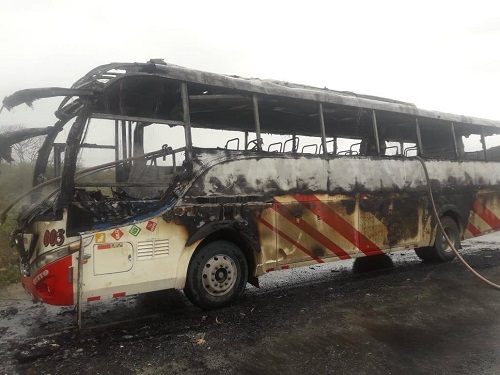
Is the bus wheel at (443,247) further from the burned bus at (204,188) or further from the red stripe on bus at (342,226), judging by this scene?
the red stripe on bus at (342,226)

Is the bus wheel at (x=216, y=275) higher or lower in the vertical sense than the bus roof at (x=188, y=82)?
lower

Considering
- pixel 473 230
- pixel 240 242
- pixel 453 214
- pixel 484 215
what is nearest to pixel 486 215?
pixel 484 215

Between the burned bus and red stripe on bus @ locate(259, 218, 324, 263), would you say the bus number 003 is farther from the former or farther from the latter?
red stripe on bus @ locate(259, 218, 324, 263)

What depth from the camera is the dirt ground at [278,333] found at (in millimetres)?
3553

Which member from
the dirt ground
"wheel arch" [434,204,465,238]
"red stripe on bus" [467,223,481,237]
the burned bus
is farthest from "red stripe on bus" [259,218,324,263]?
"red stripe on bus" [467,223,481,237]

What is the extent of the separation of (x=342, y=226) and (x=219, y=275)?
244 centimetres

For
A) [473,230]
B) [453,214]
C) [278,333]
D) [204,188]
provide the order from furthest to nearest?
[473,230], [453,214], [204,188], [278,333]

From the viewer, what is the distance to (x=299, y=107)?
21.8ft

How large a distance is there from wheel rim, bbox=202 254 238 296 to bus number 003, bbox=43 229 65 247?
175cm

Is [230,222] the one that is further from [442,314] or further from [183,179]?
[442,314]

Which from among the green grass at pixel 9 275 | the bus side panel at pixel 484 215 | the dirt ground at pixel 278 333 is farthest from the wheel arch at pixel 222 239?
the bus side panel at pixel 484 215

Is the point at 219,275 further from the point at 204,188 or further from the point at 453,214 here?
the point at 453,214

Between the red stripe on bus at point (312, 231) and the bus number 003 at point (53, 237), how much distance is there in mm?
2873

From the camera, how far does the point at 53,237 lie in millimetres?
4211
